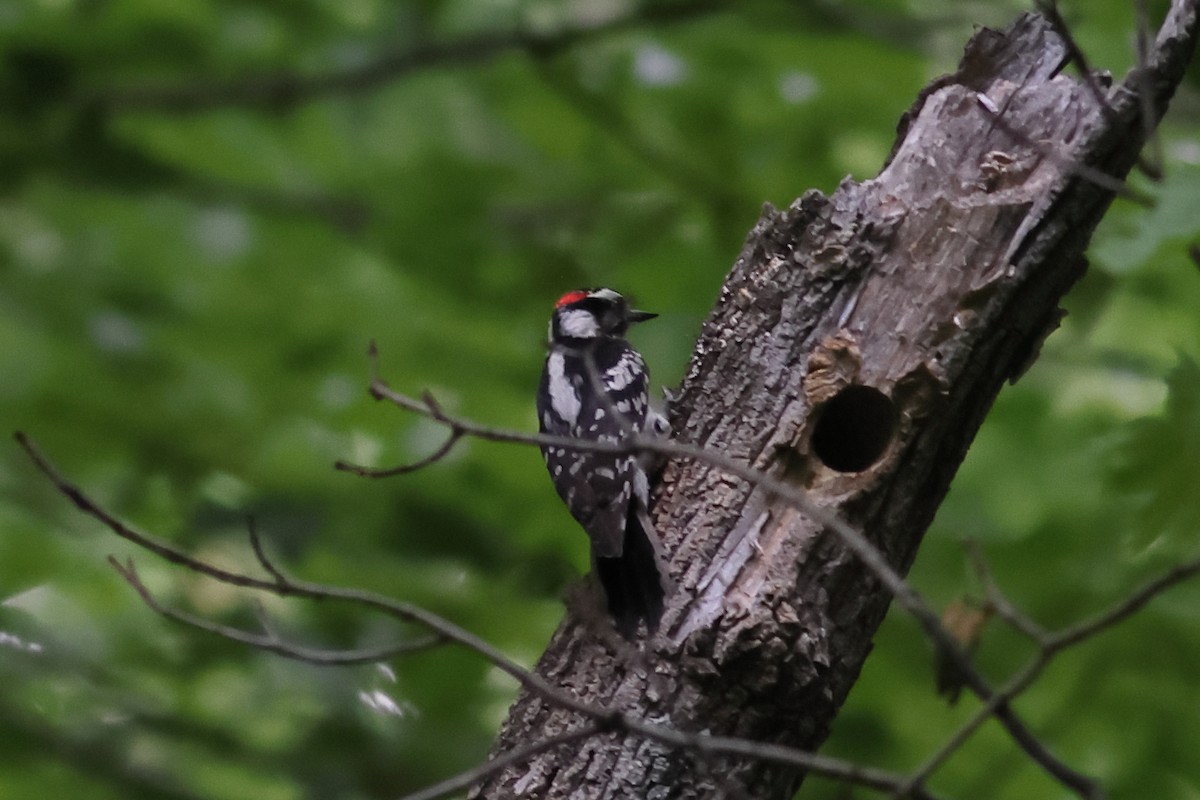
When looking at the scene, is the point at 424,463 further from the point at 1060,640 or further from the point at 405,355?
the point at 405,355

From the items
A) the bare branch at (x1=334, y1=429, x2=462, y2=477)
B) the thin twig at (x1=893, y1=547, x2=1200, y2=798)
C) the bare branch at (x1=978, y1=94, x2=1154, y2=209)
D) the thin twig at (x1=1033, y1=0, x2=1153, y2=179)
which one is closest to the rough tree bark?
the bare branch at (x1=978, y1=94, x2=1154, y2=209)

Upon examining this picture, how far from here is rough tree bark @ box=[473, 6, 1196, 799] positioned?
8.21 ft

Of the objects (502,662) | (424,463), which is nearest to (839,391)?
(424,463)

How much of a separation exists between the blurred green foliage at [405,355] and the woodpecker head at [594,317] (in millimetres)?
215

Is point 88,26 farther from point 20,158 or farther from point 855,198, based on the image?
point 855,198

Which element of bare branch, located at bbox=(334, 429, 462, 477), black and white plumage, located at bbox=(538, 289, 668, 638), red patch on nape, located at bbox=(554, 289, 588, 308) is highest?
red patch on nape, located at bbox=(554, 289, 588, 308)

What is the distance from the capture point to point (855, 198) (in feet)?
9.57

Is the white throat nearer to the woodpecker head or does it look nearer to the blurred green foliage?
the woodpecker head

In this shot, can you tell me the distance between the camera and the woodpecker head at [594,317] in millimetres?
A: 4457

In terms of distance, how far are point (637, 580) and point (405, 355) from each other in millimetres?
2123

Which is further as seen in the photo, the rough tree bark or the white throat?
the white throat

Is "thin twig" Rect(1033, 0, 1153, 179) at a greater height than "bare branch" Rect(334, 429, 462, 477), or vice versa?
"thin twig" Rect(1033, 0, 1153, 179)

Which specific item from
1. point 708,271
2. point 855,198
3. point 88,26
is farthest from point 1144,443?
point 88,26

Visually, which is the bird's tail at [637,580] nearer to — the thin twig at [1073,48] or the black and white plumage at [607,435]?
the black and white plumage at [607,435]
